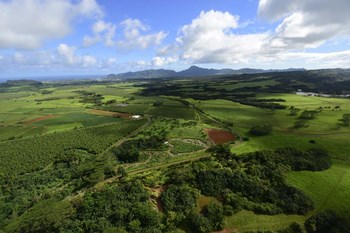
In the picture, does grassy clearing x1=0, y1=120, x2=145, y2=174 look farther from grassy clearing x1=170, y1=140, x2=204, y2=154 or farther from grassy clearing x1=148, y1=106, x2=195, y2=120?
grassy clearing x1=148, y1=106, x2=195, y2=120

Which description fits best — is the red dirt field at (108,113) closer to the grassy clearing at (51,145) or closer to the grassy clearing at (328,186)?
the grassy clearing at (51,145)

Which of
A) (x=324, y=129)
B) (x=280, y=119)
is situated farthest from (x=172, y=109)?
(x=324, y=129)

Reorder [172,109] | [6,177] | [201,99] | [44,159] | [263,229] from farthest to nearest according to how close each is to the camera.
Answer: [201,99] < [172,109] < [44,159] < [6,177] < [263,229]

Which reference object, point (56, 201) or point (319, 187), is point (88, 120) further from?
point (319, 187)

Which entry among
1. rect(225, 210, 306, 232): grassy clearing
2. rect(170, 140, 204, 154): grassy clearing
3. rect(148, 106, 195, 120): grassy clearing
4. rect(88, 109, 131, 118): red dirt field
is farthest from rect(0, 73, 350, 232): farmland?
rect(88, 109, 131, 118): red dirt field

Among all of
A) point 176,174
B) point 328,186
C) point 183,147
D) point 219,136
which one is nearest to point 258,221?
point 176,174
